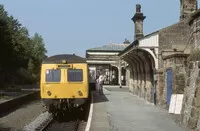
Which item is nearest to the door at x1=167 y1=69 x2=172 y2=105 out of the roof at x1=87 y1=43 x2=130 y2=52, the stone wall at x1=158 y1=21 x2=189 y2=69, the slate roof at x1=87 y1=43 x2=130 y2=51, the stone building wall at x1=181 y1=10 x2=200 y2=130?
the stone wall at x1=158 y1=21 x2=189 y2=69

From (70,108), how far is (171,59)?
205 inches

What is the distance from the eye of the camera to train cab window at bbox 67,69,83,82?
66.1 ft

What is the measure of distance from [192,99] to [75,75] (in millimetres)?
9084

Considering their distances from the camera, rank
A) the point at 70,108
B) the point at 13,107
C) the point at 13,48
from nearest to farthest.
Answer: the point at 70,108 → the point at 13,107 → the point at 13,48

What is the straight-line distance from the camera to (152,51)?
22297 mm

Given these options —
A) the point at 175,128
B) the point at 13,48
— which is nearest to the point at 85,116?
the point at 175,128

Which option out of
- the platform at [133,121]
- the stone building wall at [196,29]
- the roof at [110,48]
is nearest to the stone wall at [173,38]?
the platform at [133,121]

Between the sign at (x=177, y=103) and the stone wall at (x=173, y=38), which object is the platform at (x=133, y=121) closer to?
the sign at (x=177, y=103)

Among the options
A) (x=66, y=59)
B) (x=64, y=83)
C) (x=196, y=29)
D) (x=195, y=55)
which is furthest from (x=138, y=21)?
(x=195, y=55)

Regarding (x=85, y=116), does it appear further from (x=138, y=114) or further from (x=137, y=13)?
(x=137, y=13)

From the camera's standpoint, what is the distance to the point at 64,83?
2000cm

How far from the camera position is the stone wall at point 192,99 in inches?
448

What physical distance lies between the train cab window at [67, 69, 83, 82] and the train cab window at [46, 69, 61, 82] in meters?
0.44

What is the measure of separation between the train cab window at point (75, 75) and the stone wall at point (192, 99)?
7.78 metres
